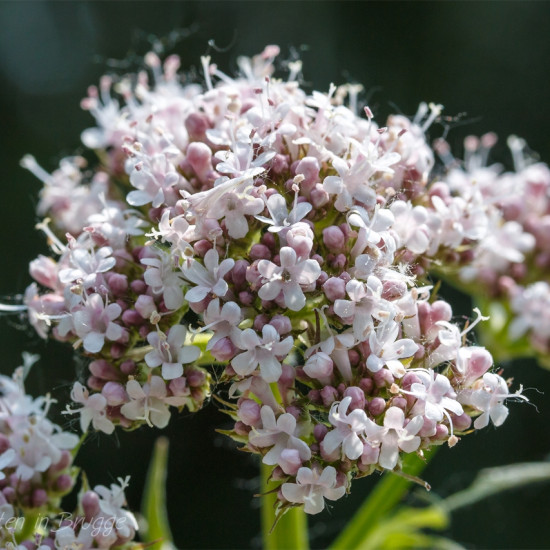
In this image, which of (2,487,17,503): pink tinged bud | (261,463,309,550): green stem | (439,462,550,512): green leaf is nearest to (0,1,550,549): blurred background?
(439,462,550,512): green leaf

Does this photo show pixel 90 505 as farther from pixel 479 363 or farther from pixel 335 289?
pixel 479 363

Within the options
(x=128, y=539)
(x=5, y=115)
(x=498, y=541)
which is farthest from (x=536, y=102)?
(x=128, y=539)

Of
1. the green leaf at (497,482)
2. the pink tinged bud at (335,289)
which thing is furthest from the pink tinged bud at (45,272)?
the green leaf at (497,482)

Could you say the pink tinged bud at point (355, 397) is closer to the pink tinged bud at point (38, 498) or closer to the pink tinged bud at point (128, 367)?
the pink tinged bud at point (128, 367)

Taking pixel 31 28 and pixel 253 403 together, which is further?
pixel 31 28

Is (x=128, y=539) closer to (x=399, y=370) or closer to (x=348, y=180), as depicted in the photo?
(x=399, y=370)

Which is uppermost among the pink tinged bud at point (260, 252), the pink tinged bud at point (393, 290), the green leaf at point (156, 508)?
the pink tinged bud at point (260, 252)

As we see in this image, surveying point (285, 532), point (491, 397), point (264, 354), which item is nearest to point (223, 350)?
point (264, 354)
